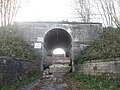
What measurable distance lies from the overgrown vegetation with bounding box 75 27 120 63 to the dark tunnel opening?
3101mm

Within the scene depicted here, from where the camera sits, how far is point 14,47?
18.6 metres

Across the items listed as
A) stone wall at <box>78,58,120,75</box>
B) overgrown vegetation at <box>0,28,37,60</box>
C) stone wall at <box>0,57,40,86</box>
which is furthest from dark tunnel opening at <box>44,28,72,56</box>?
stone wall at <box>0,57,40,86</box>

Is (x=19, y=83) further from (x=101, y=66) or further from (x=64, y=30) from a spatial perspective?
(x=64, y=30)

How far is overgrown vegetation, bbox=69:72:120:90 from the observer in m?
13.1

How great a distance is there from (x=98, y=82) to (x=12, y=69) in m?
5.54

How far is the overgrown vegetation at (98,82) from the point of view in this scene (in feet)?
43.1

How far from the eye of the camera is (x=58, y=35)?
84.4 feet

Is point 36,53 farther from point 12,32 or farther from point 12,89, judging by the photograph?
point 12,89

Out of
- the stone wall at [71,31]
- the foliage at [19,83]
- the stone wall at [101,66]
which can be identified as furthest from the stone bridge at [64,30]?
the foliage at [19,83]

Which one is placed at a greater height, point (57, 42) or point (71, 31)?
point (71, 31)

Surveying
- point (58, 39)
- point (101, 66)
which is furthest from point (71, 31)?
point (58, 39)

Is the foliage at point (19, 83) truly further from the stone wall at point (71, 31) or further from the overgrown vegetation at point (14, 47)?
the stone wall at point (71, 31)

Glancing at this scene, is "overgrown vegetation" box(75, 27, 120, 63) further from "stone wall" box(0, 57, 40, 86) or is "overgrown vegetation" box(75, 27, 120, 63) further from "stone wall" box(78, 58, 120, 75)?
"stone wall" box(0, 57, 40, 86)

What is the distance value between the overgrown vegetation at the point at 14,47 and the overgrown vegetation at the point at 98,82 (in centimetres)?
456
